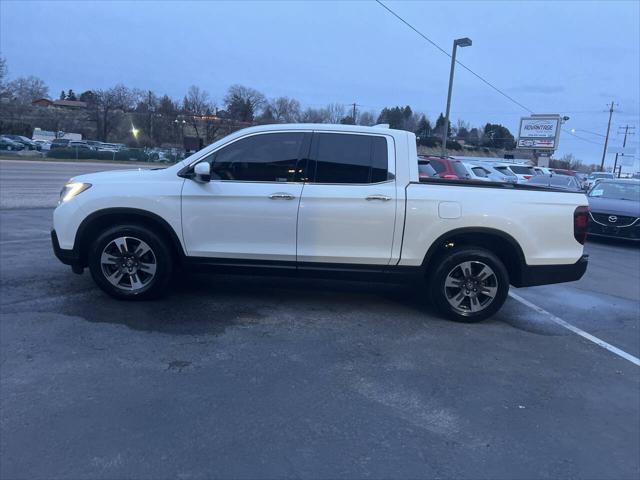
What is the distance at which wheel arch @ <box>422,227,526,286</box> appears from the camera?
5457mm

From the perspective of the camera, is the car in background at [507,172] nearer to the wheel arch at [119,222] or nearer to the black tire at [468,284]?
the black tire at [468,284]

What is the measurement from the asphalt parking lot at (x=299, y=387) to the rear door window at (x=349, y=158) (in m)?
1.49

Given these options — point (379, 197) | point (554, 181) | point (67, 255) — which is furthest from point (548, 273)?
point (554, 181)

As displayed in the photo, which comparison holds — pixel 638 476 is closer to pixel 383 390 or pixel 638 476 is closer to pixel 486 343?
pixel 383 390

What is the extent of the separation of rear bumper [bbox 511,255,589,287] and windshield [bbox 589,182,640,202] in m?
9.79

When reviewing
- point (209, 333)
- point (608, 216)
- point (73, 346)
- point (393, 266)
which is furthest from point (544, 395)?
point (608, 216)

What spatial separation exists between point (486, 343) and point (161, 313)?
10.8 ft

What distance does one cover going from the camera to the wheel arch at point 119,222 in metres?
5.52

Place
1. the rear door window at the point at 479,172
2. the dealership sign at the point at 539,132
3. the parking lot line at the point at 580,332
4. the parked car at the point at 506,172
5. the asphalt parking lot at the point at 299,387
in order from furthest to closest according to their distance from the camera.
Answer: the dealership sign at the point at 539,132 → the parked car at the point at 506,172 → the rear door window at the point at 479,172 → the parking lot line at the point at 580,332 → the asphalt parking lot at the point at 299,387

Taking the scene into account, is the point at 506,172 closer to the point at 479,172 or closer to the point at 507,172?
the point at 507,172

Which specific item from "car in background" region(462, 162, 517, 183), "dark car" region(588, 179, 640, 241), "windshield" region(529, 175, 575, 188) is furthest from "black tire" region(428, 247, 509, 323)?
"car in background" region(462, 162, 517, 183)

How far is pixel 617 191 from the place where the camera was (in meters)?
14.3

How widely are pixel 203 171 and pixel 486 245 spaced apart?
10.2 feet

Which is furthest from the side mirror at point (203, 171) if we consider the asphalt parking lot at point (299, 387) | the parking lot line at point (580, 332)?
the parking lot line at point (580, 332)
